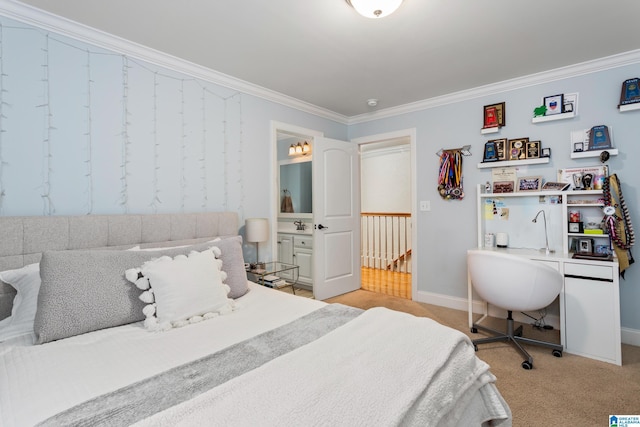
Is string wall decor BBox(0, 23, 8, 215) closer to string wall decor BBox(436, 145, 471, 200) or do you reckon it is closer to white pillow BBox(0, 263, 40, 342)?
white pillow BBox(0, 263, 40, 342)

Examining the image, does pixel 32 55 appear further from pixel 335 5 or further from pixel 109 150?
pixel 335 5

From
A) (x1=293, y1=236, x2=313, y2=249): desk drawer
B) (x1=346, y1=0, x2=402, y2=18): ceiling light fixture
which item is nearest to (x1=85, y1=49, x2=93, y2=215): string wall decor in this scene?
(x1=346, y1=0, x2=402, y2=18): ceiling light fixture

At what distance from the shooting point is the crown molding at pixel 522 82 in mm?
2633

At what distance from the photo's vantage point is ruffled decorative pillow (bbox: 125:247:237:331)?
1.57m

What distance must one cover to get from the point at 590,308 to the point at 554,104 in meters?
1.90

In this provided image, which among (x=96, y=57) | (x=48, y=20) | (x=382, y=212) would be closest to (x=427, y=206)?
(x=382, y=212)

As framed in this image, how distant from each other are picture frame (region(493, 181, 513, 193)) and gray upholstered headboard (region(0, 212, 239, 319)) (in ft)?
9.32

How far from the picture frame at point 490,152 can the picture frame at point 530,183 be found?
1.13 feet

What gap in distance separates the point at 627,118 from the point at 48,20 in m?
4.53

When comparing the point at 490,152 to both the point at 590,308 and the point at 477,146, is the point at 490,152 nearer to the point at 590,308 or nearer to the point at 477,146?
the point at 477,146

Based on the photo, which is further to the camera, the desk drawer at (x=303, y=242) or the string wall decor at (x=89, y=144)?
the desk drawer at (x=303, y=242)

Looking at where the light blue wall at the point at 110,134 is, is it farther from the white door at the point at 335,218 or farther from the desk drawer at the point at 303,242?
the desk drawer at the point at 303,242

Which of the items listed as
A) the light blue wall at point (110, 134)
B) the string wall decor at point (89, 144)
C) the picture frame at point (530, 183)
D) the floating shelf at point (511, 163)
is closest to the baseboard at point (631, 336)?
the picture frame at point (530, 183)

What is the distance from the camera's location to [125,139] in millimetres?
2338
